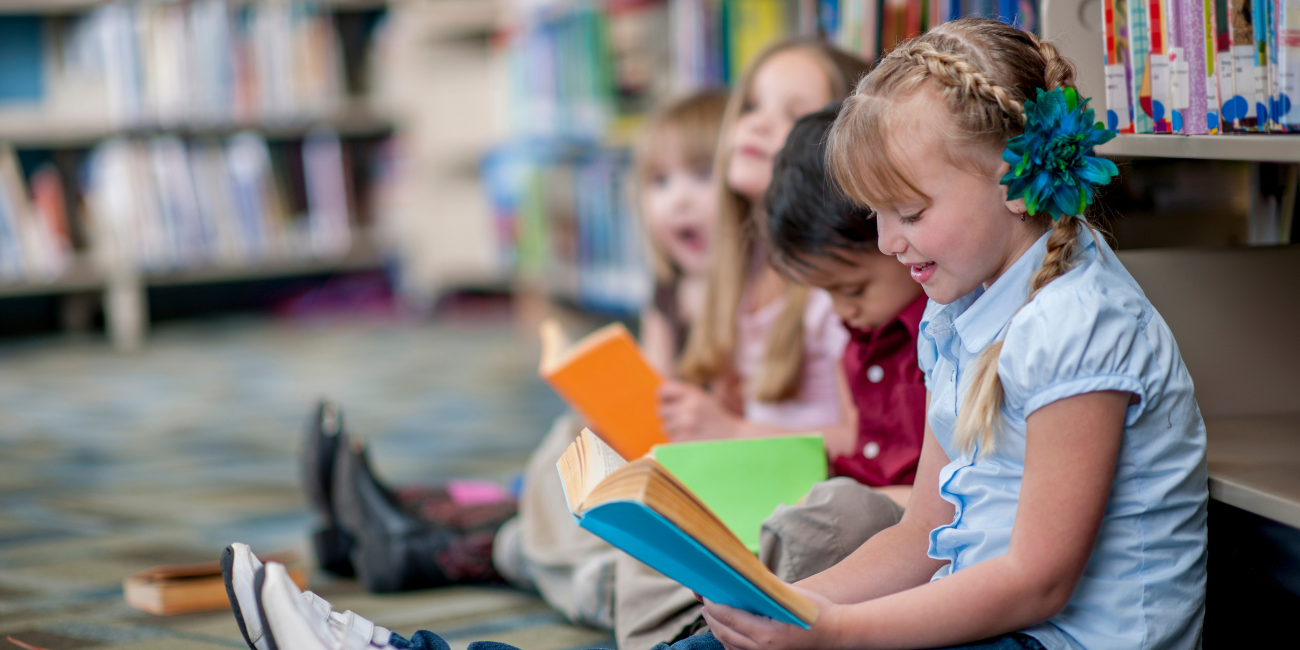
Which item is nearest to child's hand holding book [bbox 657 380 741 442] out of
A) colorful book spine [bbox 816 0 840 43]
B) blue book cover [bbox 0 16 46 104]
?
colorful book spine [bbox 816 0 840 43]

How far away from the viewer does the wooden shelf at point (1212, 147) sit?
2.14ft

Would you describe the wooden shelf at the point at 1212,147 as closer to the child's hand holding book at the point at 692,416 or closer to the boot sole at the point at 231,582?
the child's hand holding book at the point at 692,416

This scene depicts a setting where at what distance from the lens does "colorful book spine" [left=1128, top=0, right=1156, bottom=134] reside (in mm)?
790

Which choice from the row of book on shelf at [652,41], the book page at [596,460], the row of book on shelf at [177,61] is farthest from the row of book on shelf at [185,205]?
the book page at [596,460]

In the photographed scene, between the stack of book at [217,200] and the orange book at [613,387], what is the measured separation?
250 centimetres

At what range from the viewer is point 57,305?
345cm

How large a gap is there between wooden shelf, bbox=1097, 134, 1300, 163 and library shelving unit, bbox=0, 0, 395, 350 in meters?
3.02

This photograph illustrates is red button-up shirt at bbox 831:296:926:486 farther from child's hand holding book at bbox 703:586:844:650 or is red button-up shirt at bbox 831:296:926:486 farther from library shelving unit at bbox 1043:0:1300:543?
child's hand holding book at bbox 703:586:844:650

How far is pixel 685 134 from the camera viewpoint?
1.46 m

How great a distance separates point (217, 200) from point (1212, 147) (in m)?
3.11

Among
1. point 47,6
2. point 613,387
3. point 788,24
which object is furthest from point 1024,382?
point 47,6

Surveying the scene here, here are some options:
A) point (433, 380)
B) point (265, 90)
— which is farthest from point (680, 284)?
point (265, 90)

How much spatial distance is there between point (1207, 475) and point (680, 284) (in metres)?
0.93

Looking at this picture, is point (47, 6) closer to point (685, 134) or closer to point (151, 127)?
point (151, 127)
